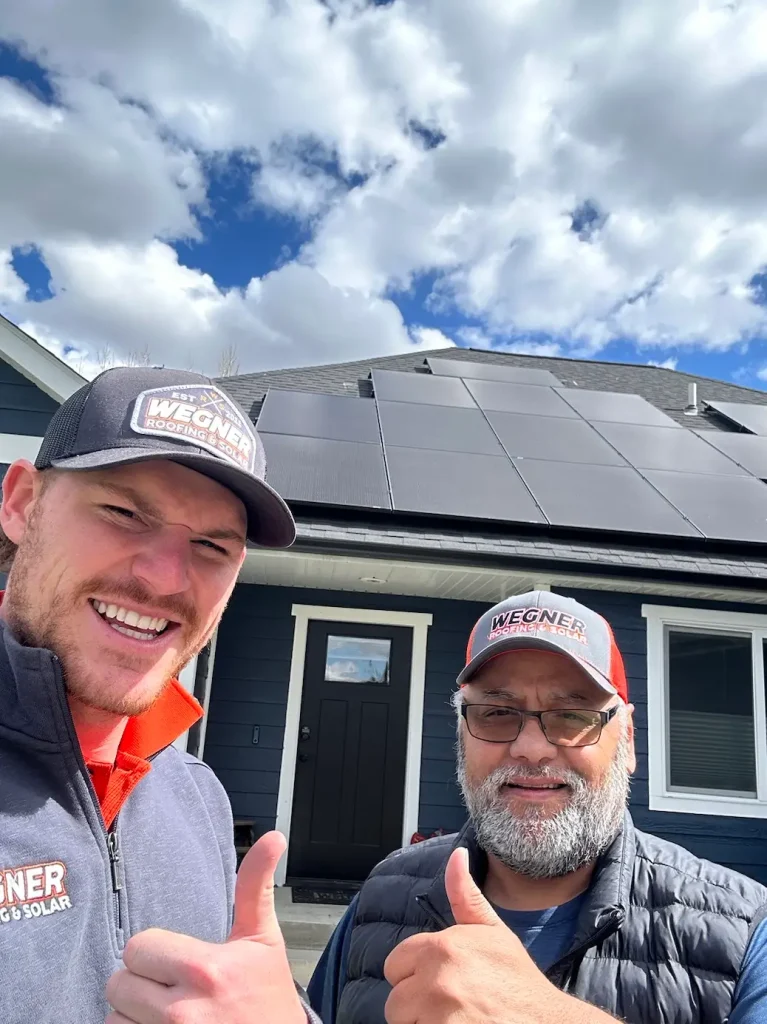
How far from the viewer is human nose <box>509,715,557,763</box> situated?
1814 mm

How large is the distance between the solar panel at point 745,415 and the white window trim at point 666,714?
2991 millimetres

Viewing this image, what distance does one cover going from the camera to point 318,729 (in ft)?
21.9

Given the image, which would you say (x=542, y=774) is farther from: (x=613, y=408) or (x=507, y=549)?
(x=613, y=408)

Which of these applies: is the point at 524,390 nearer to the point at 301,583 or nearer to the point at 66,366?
the point at 301,583

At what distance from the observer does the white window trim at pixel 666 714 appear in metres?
5.61

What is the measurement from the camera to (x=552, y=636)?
73.0 inches

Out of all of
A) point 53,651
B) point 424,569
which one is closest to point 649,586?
point 424,569

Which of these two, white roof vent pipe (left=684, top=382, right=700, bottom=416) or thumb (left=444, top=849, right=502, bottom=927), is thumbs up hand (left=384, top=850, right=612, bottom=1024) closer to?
thumb (left=444, top=849, right=502, bottom=927)

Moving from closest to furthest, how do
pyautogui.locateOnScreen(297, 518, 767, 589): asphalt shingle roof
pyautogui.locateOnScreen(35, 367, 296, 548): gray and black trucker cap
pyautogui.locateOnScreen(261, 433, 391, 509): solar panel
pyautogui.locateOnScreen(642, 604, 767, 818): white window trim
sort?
pyautogui.locateOnScreen(35, 367, 296, 548): gray and black trucker cap, pyautogui.locateOnScreen(297, 518, 767, 589): asphalt shingle roof, pyautogui.locateOnScreen(261, 433, 391, 509): solar panel, pyautogui.locateOnScreen(642, 604, 767, 818): white window trim

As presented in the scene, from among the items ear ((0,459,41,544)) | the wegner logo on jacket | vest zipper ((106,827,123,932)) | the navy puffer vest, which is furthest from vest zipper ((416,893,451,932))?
ear ((0,459,41,544))

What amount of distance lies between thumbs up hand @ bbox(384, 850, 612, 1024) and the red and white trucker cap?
0.79 m

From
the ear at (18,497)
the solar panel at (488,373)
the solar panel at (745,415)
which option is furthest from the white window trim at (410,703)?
the ear at (18,497)

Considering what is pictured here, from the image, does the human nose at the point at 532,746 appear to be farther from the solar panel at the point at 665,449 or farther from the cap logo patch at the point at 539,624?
the solar panel at the point at 665,449

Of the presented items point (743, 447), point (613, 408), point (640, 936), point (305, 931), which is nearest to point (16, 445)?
point (305, 931)
